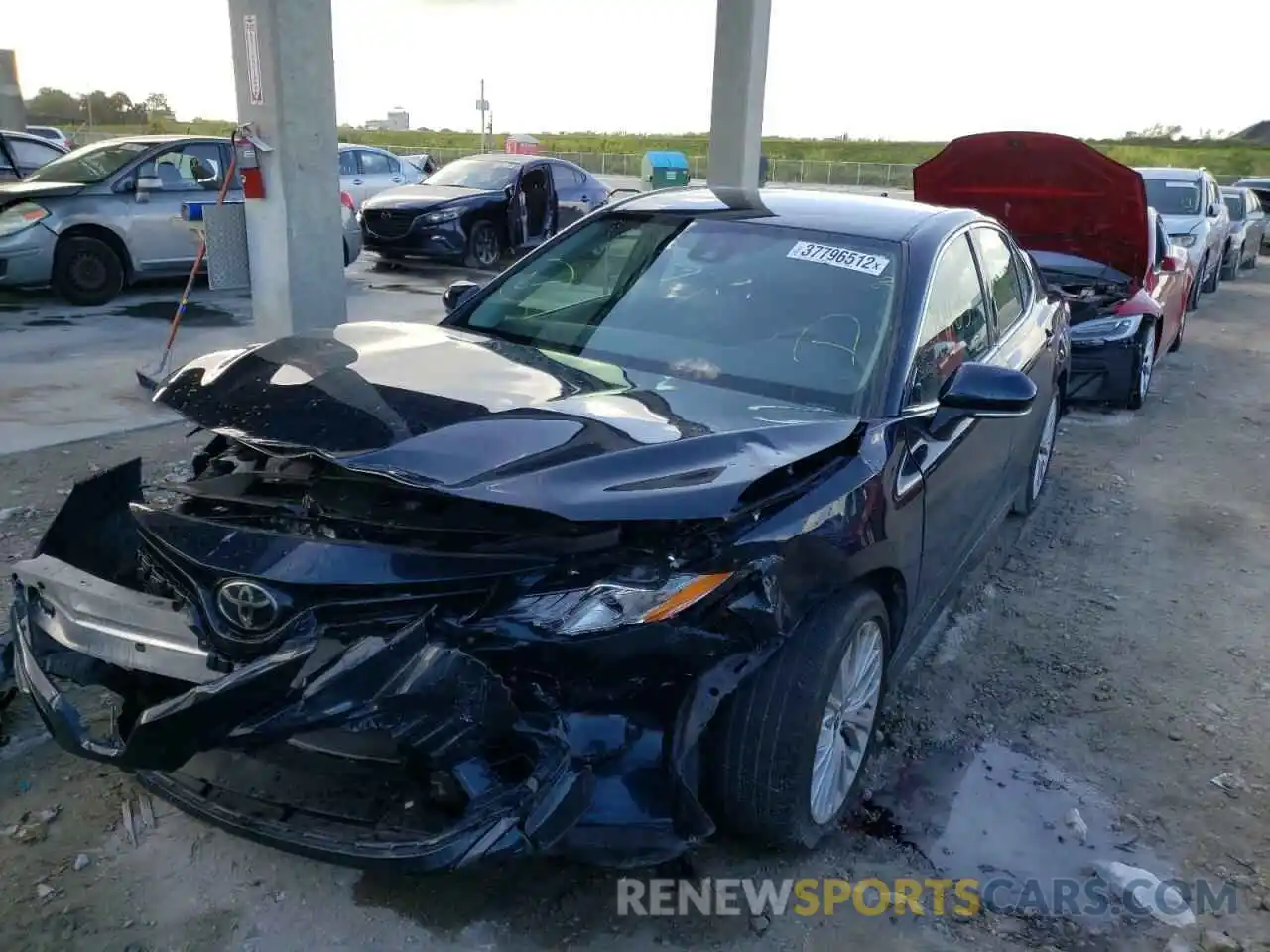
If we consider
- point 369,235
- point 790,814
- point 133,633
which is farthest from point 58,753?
point 369,235

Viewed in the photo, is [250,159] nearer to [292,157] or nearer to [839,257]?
[292,157]

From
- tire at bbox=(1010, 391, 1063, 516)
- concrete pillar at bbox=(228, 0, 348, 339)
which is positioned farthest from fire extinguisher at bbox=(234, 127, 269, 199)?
tire at bbox=(1010, 391, 1063, 516)

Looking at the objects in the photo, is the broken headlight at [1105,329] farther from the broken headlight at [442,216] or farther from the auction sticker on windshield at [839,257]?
the broken headlight at [442,216]

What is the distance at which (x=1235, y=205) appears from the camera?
16.3 metres

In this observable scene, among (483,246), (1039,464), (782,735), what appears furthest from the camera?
(483,246)

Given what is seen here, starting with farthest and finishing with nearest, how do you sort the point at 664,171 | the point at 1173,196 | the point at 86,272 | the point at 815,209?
the point at 664,171, the point at 1173,196, the point at 86,272, the point at 815,209

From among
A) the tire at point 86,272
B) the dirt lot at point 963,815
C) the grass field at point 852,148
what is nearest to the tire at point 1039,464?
the dirt lot at point 963,815

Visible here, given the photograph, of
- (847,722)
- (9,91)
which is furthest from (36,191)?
(9,91)

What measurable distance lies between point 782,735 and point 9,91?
1209 inches

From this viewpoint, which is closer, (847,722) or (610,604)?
(610,604)

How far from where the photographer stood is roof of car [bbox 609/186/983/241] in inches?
145

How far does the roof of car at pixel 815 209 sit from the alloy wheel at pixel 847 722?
4.86 feet

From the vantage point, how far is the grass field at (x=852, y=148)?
45562 mm

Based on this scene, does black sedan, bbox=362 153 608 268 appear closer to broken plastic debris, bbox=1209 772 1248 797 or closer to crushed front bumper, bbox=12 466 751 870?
crushed front bumper, bbox=12 466 751 870
